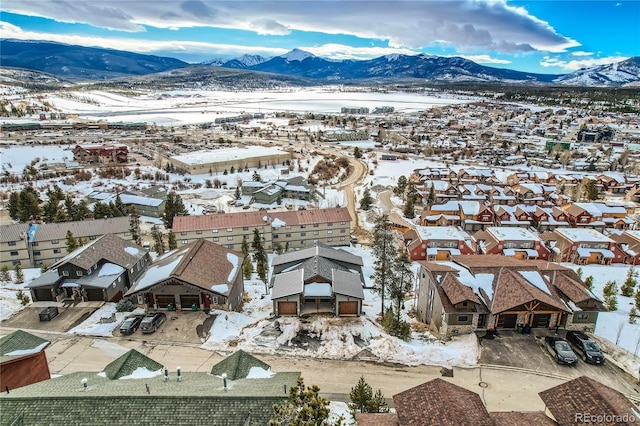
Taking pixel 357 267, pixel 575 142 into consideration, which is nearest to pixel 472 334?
pixel 357 267

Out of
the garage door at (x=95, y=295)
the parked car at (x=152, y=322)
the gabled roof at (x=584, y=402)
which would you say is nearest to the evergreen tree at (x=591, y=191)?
the gabled roof at (x=584, y=402)

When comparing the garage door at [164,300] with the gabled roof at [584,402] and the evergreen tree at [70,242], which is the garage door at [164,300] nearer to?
the evergreen tree at [70,242]

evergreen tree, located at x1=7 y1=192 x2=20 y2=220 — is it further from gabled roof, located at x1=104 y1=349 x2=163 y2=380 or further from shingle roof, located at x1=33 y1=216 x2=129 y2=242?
gabled roof, located at x1=104 y1=349 x2=163 y2=380

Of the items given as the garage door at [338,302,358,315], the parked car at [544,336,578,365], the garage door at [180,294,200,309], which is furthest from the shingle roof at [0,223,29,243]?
the parked car at [544,336,578,365]

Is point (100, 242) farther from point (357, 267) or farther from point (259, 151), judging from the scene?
point (259, 151)

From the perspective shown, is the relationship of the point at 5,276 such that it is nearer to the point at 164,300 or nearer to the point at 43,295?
the point at 43,295
